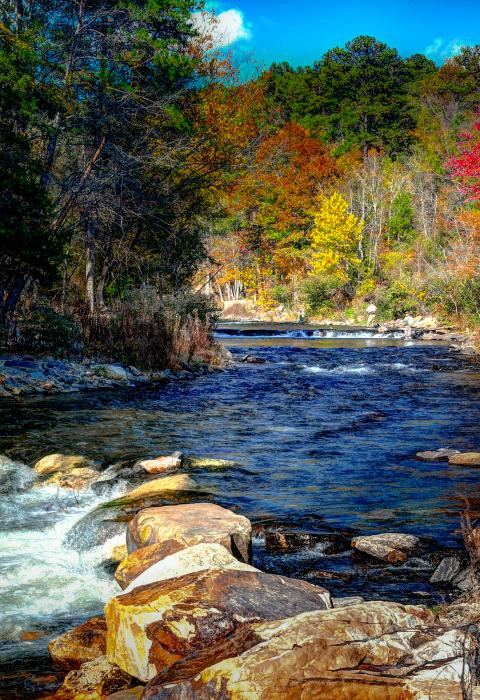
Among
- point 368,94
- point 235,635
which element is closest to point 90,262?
point 235,635

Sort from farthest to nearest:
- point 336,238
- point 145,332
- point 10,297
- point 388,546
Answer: point 336,238
point 145,332
point 10,297
point 388,546

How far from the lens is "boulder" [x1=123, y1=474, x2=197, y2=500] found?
21.2 ft

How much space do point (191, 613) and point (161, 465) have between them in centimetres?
458

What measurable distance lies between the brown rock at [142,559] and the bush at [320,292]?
123ft

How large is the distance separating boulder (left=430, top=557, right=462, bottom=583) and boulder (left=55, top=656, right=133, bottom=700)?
2.30 meters

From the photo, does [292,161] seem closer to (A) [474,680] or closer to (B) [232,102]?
(B) [232,102]

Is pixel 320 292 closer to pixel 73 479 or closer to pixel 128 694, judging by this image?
pixel 73 479

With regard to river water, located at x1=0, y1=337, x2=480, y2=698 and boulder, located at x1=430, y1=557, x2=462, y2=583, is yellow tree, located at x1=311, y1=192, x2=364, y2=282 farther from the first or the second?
boulder, located at x1=430, y1=557, x2=462, y2=583

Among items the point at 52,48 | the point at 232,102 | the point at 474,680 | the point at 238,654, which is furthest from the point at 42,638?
the point at 232,102

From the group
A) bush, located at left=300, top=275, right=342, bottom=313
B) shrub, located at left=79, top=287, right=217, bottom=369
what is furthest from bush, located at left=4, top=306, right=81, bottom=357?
bush, located at left=300, top=275, right=342, bottom=313

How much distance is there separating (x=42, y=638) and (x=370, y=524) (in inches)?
116

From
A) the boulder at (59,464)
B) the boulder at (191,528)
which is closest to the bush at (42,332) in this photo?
the boulder at (59,464)

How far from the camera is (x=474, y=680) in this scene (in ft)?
7.64

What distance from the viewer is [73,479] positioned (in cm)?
728
